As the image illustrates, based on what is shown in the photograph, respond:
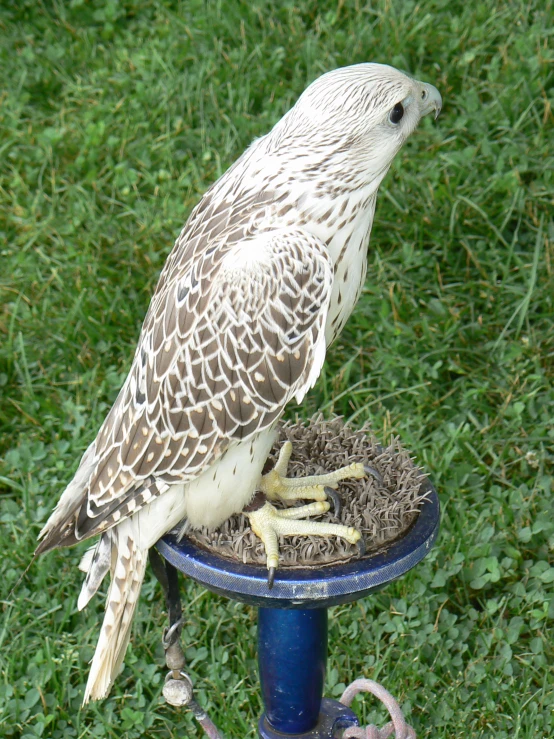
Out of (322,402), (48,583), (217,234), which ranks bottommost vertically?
(322,402)

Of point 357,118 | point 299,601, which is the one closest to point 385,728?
point 299,601

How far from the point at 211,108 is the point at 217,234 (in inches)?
112

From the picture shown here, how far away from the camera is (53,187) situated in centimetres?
492

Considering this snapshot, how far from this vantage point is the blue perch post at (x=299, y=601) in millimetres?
2139

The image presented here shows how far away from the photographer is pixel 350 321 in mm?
4109

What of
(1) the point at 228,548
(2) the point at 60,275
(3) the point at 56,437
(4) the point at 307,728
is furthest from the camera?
(2) the point at 60,275

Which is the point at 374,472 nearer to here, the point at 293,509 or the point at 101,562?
the point at 293,509

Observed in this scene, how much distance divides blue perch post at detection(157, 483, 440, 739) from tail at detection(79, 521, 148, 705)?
0.30 ft

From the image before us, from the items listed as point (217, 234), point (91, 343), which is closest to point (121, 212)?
point (91, 343)

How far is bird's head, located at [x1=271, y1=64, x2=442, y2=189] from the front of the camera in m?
2.13

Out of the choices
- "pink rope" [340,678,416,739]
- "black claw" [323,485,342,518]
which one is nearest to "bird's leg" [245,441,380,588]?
"black claw" [323,485,342,518]

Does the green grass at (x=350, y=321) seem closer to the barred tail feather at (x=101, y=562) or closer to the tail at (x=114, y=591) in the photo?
the tail at (x=114, y=591)

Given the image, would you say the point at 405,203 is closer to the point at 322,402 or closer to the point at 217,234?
the point at 322,402

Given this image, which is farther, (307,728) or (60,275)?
(60,275)
